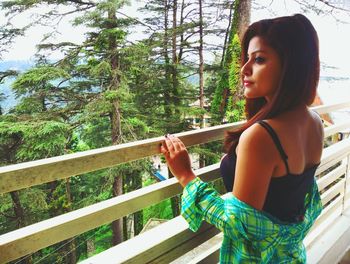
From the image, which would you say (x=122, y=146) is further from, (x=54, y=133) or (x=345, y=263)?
(x=54, y=133)

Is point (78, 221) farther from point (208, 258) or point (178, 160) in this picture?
point (208, 258)

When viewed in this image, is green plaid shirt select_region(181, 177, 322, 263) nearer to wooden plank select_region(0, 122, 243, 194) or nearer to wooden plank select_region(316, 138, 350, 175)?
wooden plank select_region(0, 122, 243, 194)

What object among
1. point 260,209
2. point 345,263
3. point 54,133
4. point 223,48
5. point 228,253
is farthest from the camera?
point 223,48

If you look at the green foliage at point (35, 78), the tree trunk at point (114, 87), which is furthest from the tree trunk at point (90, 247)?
the green foliage at point (35, 78)

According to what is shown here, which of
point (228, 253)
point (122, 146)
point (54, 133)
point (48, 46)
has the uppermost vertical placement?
point (48, 46)

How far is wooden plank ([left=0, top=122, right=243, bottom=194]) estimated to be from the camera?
84 centimetres

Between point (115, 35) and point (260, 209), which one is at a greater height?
point (115, 35)

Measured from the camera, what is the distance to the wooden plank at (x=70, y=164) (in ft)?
2.76

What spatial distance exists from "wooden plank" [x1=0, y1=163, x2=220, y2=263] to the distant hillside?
35.8ft

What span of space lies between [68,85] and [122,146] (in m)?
11.5

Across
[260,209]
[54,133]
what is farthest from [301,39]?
[54,133]

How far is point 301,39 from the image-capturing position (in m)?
0.86

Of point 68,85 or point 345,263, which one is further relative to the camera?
point 68,85

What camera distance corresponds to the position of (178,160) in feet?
3.37
